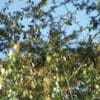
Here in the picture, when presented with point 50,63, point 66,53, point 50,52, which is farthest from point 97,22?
point 50,63

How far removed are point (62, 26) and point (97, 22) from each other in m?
0.72

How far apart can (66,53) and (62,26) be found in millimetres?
875

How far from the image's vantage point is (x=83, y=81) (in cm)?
559

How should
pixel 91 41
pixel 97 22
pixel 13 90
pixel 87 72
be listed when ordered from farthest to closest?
pixel 97 22, pixel 91 41, pixel 87 72, pixel 13 90

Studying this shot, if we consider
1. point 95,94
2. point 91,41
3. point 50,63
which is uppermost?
point 91,41

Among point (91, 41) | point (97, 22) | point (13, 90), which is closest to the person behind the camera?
point (13, 90)

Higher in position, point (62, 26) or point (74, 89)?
point (62, 26)

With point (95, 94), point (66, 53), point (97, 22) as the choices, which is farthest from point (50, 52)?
point (97, 22)

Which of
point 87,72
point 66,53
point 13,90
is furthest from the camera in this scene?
point 66,53

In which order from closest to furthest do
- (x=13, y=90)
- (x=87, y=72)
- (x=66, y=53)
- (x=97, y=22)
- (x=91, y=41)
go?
(x=13, y=90) < (x=87, y=72) < (x=66, y=53) < (x=91, y=41) < (x=97, y=22)

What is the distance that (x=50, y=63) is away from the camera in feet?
16.5

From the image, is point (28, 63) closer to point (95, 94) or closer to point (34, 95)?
point (34, 95)

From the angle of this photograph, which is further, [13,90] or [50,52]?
[50,52]

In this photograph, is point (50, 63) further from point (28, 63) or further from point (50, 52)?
point (50, 52)
